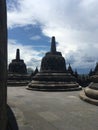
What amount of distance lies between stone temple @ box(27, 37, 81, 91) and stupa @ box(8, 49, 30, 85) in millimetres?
5773

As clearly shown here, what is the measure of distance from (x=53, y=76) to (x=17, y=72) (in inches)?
349

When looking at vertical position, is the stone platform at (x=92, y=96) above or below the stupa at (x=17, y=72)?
below

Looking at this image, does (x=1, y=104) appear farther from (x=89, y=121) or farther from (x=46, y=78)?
(x=46, y=78)

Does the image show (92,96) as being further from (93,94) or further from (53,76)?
(53,76)

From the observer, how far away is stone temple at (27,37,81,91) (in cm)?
1666

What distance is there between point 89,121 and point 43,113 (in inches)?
66.9

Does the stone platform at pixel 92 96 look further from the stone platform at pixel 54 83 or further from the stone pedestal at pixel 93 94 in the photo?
the stone platform at pixel 54 83

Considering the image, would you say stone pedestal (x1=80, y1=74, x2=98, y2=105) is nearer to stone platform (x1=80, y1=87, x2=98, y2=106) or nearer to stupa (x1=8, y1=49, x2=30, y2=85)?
stone platform (x1=80, y1=87, x2=98, y2=106)

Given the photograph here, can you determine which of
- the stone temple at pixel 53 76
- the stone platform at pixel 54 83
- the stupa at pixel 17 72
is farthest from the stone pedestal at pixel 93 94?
the stupa at pixel 17 72

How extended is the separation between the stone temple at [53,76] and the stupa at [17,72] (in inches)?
227

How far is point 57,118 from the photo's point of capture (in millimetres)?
6645

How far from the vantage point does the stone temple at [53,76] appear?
16656mm

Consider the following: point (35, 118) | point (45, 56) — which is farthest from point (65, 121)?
point (45, 56)

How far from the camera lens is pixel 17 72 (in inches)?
1008
